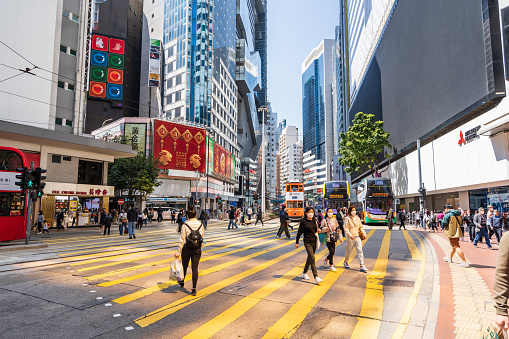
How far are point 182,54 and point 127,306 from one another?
66411 millimetres

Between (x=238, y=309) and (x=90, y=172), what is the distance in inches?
1089

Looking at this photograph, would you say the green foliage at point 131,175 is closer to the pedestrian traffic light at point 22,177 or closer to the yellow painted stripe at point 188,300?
the pedestrian traffic light at point 22,177

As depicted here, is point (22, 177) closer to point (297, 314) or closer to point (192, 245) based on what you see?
point (192, 245)

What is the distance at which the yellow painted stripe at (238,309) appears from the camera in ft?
15.3

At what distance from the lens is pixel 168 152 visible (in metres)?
52.8

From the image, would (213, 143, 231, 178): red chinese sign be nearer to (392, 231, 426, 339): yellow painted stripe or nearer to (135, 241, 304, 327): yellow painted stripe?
(135, 241, 304, 327): yellow painted stripe

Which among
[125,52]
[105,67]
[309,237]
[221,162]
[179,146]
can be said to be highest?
[125,52]

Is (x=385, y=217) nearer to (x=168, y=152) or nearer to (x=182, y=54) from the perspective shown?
(x=168, y=152)

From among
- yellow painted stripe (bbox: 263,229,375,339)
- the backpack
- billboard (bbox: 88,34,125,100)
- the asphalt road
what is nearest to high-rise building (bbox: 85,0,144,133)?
billboard (bbox: 88,34,125,100)

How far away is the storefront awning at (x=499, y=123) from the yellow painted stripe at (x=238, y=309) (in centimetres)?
1789

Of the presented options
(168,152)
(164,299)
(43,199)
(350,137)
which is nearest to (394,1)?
(350,137)

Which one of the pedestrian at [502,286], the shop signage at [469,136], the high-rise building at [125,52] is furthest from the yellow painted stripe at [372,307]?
the high-rise building at [125,52]

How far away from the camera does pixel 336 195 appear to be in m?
30.3

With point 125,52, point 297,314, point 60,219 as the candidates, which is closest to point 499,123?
point 297,314
